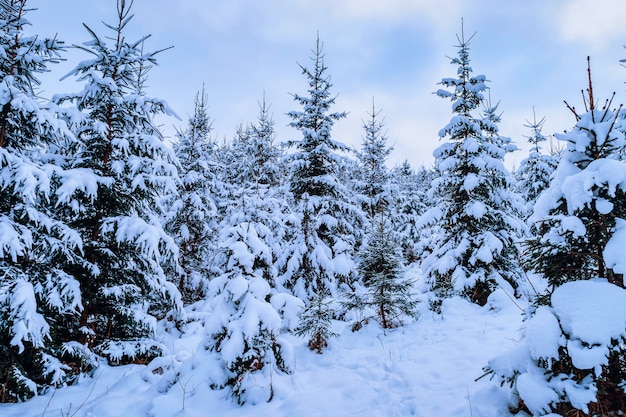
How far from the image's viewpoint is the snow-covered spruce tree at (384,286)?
8883 mm

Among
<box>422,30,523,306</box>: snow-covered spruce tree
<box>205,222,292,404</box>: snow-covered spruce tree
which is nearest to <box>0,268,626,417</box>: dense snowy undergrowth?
<box>205,222,292,404</box>: snow-covered spruce tree

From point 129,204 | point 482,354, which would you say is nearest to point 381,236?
point 482,354

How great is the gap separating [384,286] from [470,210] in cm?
468

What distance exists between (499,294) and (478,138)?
19.4 feet

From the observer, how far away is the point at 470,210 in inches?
435

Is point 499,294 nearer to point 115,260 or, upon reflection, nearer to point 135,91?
point 115,260

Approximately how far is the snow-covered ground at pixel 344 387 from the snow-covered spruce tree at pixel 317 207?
14.3ft

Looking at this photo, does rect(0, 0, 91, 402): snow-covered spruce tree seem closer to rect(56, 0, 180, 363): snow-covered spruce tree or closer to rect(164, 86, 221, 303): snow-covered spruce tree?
rect(56, 0, 180, 363): snow-covered spruce tree

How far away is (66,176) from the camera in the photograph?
6426mm

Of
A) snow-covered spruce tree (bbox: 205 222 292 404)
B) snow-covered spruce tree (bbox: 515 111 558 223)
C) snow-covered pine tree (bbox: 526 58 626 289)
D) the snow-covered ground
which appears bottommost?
the snow-covered ground

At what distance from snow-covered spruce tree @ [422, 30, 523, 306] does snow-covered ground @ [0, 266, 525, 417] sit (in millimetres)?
2991

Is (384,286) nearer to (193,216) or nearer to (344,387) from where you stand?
(344,387)

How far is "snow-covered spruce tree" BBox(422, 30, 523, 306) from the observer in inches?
430

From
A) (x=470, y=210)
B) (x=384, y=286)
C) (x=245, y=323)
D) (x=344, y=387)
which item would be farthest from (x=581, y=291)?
(x=470, y=210)
